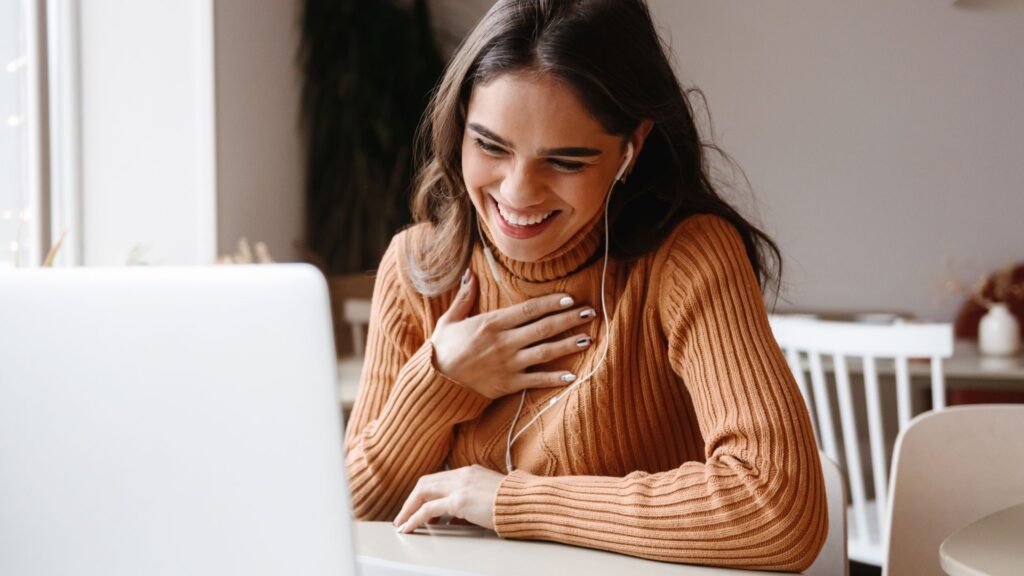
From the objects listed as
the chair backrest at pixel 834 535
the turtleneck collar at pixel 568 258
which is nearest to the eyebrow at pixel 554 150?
the turtleneck collar at pixel 568 258

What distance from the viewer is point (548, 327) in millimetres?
1167

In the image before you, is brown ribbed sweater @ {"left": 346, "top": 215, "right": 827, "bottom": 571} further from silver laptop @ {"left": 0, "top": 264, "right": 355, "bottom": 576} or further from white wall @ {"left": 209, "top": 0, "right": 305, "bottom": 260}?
white wall @ {"left": 209, "top": 0, "right": 305, "bottom": 260}

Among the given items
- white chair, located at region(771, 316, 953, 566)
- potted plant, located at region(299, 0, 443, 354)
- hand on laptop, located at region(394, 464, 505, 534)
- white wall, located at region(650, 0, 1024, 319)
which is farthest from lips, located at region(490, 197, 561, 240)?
white wall, located at region(650, 0, 1024, 319)

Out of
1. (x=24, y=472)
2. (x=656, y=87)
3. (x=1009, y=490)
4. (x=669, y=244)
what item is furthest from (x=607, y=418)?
(x=24, y=472)

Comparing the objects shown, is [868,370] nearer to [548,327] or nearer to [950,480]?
[950,480]

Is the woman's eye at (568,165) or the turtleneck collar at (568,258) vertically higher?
the woman's eye at (568,165)

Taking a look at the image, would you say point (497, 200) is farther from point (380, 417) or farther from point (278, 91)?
point (278, 91)

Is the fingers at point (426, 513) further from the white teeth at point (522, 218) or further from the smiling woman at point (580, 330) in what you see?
the white teeth at point (522, 218)

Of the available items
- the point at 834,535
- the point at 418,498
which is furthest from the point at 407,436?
the point at 834,535

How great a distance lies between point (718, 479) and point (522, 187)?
353mm

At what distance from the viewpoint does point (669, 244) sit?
113 cm

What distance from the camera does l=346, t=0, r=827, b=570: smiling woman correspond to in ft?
3.16

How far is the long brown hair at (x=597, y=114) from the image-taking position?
1.04 meters

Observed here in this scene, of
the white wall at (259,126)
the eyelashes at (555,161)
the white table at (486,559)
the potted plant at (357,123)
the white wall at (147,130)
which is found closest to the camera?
the white table at (486,559)
